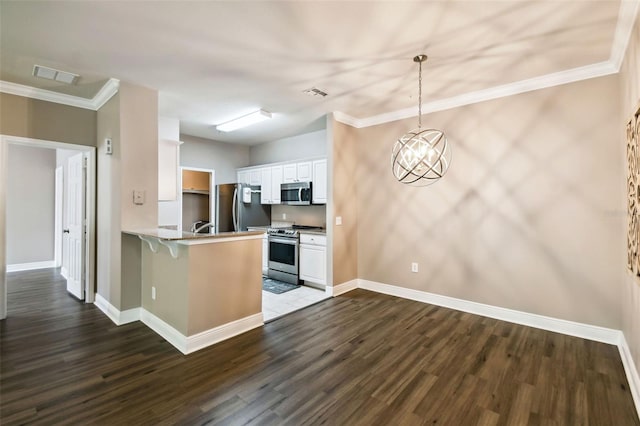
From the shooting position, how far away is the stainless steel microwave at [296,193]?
512cm

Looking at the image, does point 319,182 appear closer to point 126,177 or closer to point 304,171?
point 304,171

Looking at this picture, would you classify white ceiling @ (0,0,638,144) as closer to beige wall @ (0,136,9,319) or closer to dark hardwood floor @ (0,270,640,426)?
beige wall @ (0,136,9,319)

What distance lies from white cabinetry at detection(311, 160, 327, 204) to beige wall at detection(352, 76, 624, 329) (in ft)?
3.61

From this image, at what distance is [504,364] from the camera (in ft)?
8.18

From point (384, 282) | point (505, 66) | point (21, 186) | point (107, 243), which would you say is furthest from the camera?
point (21, 186)

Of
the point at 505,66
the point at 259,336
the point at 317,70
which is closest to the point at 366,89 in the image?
the point at 317,70

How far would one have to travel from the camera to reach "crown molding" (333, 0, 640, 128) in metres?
2.20

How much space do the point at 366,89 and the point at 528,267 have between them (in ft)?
9.20

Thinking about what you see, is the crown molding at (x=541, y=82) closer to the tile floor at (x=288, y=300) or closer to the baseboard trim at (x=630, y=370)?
the baseboard trim at (x=630, y=370)

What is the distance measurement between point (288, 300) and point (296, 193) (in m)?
1.97

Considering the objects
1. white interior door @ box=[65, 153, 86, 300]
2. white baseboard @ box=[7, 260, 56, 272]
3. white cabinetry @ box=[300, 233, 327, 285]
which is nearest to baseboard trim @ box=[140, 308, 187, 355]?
white interior door @ box=[65, 153, 86, 300]

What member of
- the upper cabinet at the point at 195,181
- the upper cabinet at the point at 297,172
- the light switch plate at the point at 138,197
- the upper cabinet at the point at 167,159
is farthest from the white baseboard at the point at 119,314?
the upper cabinet at the point at 297,172

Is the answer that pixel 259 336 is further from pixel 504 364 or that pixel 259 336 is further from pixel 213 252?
pixel 504 364

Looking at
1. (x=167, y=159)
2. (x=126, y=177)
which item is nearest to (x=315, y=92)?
(x=126, y=177)
